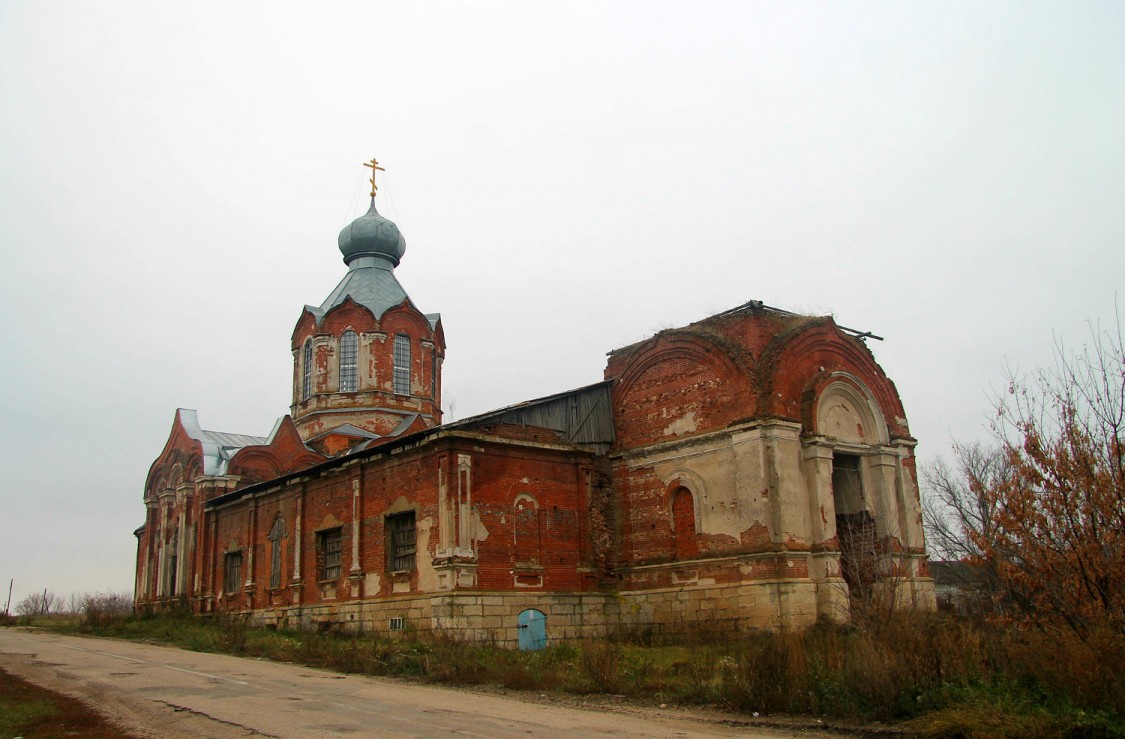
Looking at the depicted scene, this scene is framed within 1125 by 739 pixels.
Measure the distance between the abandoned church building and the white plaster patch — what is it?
4 cm

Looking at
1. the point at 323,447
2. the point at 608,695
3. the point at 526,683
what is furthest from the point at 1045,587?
the point at 323,447

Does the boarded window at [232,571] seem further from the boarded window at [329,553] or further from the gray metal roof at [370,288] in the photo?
the gray metal roof at [370,288]

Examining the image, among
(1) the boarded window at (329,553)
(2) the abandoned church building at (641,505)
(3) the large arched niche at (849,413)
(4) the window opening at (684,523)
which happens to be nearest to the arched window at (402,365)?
(2) the abandoned church building at (641,505)

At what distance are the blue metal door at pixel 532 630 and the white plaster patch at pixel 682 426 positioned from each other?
5.26 m

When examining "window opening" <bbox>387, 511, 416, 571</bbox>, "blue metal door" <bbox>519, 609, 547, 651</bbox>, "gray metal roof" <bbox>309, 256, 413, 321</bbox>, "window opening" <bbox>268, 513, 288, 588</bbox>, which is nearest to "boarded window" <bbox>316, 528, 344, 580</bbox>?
"window opening" <bbox>268, 513, 288, 588</bbox>

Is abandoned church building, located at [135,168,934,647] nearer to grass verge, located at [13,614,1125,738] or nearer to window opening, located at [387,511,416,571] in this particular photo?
window opening, located at [387,511,416,571]

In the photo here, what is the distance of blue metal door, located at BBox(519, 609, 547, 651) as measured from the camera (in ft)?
66.6

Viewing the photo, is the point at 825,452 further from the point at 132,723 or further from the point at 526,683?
the point at 132,723

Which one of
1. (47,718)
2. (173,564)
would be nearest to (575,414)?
(47,718)

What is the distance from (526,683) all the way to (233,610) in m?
18.1

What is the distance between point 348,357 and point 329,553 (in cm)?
887

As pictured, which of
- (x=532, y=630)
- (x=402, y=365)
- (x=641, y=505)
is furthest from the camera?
(x=402, y=365)

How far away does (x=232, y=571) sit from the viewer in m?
29.8

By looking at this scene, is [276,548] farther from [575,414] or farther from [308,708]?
[308,708]
